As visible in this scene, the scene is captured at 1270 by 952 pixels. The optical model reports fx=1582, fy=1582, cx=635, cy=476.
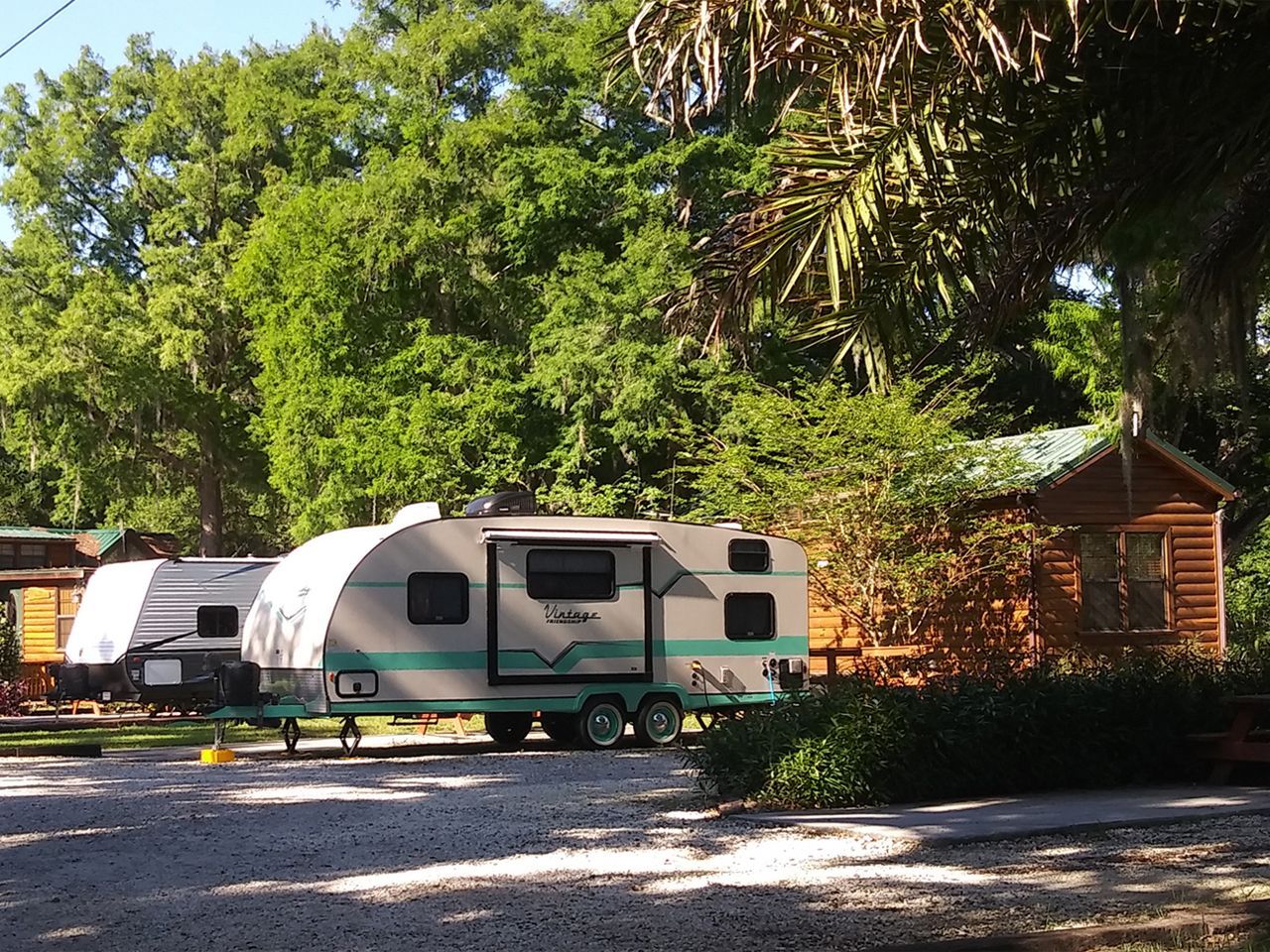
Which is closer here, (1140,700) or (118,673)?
(1140,700)

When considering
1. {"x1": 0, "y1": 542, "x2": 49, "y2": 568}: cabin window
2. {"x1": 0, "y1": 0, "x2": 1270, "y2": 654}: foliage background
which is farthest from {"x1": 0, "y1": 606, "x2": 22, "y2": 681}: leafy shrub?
{"x1": 0, "y1": 0, "x2": 1270, "y2": 654}: foliage background

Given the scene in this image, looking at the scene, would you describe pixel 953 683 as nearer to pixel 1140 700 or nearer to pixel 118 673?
pixel 1140 700

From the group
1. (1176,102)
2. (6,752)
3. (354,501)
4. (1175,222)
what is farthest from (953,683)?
(354,501)

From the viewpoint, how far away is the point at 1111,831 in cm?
914

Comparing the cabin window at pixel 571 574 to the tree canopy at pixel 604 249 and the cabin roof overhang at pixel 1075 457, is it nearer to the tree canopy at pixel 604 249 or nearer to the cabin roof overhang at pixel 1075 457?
the tree canopy at pixel 604 249

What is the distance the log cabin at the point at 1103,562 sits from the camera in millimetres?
20875

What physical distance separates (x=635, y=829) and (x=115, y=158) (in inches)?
1464

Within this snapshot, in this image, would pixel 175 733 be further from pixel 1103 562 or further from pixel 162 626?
pixel 1103 562

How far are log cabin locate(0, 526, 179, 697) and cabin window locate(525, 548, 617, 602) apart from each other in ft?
39.3

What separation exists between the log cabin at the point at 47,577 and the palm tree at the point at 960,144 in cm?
2019

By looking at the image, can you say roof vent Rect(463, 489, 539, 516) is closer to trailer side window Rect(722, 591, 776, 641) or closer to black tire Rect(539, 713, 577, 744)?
black tire Rect(539, 713, 577, 744)

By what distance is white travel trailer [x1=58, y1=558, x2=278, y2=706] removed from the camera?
20.9 metres

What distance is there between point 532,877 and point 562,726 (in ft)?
30.2

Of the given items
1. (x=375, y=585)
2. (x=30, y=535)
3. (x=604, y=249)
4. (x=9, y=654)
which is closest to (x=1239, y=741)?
(x=375, y=585)
